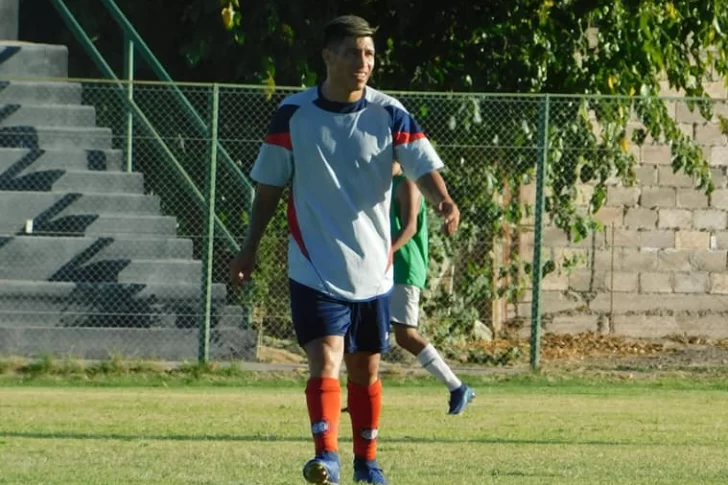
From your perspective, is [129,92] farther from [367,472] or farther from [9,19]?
[367,472]

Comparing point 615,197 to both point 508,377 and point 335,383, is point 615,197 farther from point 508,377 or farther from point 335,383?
point 335,383

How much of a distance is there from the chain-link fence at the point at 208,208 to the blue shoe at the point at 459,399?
4.79 m

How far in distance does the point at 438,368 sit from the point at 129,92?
589 centimetres

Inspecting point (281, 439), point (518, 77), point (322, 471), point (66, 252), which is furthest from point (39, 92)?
point (322, 471)

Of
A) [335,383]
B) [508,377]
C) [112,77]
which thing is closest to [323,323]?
[335,383]

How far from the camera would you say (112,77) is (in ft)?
56.4

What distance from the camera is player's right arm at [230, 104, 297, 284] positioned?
7.62m

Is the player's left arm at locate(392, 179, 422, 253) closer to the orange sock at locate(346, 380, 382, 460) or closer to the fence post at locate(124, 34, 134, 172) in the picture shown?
the orange sock at locate(346, 380, 382, 460)

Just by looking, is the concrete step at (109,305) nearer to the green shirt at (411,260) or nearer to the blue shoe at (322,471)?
the green shirt at (411,260)

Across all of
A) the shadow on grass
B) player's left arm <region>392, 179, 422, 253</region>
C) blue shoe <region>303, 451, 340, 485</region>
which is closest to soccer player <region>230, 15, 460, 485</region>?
blue shoe <region>303, 451, 340, 485</region>

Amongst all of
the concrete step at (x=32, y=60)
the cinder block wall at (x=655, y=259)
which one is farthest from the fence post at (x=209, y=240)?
the cinder block wall at (x=655, y=259)

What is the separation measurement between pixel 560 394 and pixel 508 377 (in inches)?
55.8

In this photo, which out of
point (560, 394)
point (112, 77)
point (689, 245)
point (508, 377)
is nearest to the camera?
point (560, 394)

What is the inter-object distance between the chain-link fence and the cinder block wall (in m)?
0.43
